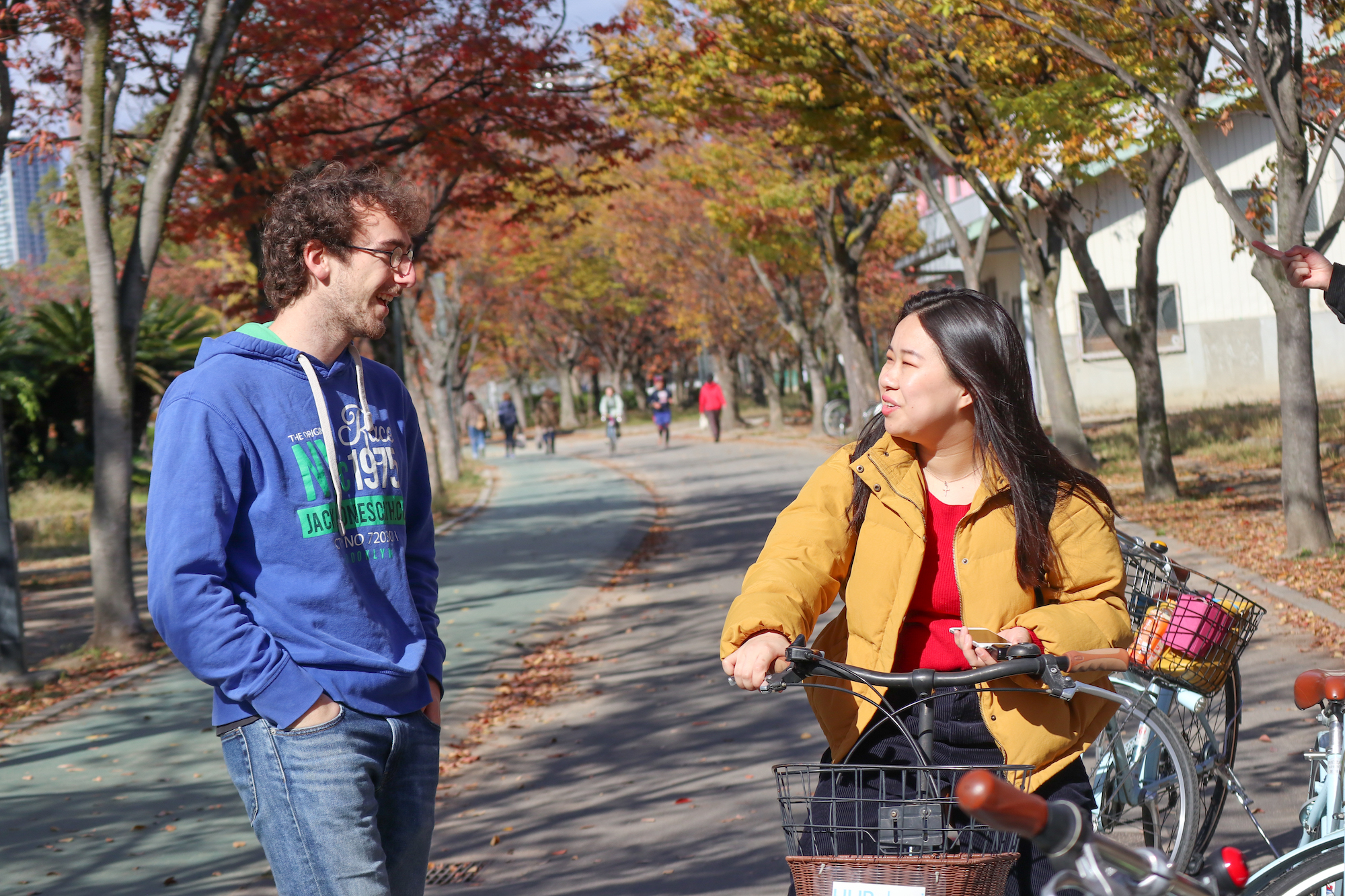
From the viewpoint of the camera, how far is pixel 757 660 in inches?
96.5

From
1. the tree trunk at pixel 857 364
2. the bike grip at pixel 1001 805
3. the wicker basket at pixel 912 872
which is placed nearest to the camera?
the bike grip at pixel 1001 805

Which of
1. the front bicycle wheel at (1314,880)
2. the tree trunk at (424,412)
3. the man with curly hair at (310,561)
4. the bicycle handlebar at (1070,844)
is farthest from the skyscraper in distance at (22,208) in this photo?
the bicycle handlebar at (1070,844)

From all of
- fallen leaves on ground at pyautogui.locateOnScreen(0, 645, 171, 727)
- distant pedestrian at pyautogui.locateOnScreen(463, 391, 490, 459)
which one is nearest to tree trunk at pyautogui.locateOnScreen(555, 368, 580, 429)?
distant pedestrian at pyautogui.locateOnScreen(463, 391, 490, 459)

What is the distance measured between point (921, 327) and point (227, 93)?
1122 centimetres

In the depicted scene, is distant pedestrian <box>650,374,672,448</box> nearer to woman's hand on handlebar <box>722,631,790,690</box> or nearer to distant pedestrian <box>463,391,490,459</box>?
distant pedestrian <box>463,391,490,459</box>

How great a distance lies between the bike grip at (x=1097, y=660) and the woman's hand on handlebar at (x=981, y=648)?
0.09 m

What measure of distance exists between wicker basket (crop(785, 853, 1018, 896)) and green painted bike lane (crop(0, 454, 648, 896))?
142 inches

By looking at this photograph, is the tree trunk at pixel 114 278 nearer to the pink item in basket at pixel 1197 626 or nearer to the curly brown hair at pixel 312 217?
the curly brown hair at pixel 312 217

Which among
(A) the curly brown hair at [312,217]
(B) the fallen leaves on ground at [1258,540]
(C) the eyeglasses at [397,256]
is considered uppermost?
(A) the curly brown hair at [312,217]

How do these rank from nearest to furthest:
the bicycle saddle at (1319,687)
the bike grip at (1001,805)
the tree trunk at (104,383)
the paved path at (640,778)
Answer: the bike grip at (1001,805), the bicycle saddle at (1319,687), the paved path at (640,778), the tree trunk at (104,383)

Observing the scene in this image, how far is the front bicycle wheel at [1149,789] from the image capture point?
408 cm

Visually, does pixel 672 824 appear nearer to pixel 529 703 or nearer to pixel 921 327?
pixel 529 703

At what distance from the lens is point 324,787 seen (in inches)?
99.1

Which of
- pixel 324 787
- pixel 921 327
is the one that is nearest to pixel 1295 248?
pixel 921 327
